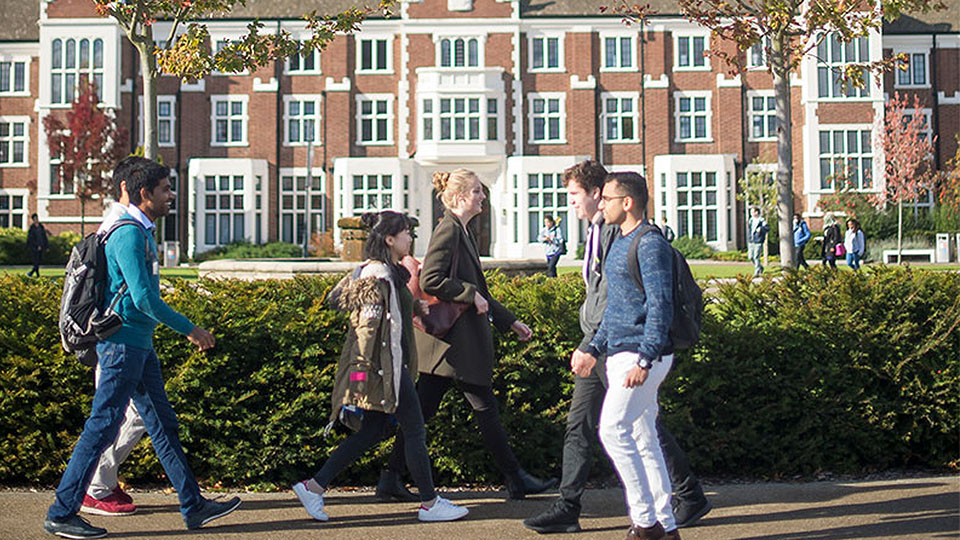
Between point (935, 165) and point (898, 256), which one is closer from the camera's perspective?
point (898, 256)

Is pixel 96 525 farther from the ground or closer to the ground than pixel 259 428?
closer to the ground

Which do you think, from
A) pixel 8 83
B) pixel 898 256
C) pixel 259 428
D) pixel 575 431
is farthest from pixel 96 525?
pixel 8 83

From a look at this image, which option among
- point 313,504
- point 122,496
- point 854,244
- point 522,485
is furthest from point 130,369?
point 854,244

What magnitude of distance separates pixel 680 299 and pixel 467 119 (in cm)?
3134

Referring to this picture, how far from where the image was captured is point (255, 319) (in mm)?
5500

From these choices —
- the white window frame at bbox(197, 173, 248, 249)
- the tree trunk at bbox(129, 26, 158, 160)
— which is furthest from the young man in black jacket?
the white window frame at bbox(197, 173, 248, 249)

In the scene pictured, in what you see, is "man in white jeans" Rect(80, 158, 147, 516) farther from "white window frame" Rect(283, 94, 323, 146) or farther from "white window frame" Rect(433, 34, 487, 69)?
"white window frame" Rect(283, 94, 323, 146)

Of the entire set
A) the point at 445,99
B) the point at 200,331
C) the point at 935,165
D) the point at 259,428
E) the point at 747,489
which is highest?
the point at 445,99

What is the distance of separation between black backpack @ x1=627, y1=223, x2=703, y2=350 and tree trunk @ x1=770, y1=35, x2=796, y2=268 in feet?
23.7

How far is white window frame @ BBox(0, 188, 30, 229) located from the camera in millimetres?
36312

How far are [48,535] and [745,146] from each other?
33.9m

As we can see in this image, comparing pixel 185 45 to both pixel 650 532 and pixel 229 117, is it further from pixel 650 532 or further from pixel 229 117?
pixel 229 117

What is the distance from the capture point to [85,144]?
32781 millimetres

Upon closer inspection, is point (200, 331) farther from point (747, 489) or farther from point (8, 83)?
point (8, 83)
